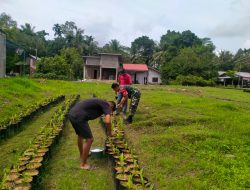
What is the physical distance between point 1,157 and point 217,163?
4536 mm

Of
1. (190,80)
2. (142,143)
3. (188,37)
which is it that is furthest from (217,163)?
(188,37)

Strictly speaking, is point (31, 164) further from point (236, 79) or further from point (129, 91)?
point (236, 79)

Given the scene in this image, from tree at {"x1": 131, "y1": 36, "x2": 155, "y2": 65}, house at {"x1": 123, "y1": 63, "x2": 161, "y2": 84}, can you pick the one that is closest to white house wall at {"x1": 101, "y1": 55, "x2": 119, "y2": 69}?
house at {"x1": 123, "y1": 63, "x2": 161, "y2": 84}

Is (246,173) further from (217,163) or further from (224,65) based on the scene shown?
(224,65)

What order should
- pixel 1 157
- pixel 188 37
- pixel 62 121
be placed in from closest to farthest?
pixel 1 157 < pixel 62 121 < pixel 188 37

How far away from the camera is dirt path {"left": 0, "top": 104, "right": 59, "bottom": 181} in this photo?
6.55 m

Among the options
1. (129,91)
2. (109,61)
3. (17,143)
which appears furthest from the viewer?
(109,61)

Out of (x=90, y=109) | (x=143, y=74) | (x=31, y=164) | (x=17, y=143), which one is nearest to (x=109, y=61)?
(x=143, y=74)

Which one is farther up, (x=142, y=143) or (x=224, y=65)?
(x=224, y=65)

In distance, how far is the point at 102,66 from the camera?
48.7m

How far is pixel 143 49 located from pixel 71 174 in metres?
61.6

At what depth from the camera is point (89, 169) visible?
6.17 metres

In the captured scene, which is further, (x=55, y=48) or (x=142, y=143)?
(x=55, y=48)

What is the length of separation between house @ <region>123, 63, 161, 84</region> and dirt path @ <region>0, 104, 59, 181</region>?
39157 millimetres
